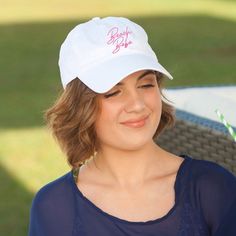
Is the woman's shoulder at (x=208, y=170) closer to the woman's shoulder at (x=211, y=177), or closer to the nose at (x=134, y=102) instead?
the woman's shoulder at (x=211, y=177)

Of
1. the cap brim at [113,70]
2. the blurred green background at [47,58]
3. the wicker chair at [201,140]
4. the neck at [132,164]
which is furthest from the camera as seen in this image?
the blurred green background at [47,58]

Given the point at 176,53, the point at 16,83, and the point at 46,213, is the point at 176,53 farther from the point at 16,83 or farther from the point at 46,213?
the point at 46,213

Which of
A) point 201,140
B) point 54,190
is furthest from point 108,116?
point 201,140

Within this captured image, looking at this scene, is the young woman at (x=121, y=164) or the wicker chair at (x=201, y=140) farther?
the wicker chair at (x=201, y=140)

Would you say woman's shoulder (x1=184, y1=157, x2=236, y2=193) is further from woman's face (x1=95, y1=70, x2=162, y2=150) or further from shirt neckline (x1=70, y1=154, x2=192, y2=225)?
woman's face (x1=95, y1=70, x2=162, y2=150)

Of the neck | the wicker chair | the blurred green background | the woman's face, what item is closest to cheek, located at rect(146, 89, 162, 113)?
the woman's face

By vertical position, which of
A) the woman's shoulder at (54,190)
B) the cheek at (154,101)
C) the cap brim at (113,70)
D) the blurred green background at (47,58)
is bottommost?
the blurred green background at (47,58)

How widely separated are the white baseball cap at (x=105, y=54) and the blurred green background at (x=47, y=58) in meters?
2.29

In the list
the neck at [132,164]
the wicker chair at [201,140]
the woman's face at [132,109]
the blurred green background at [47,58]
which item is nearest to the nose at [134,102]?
the woman's face at [132,109]

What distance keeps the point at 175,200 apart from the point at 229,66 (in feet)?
17.6

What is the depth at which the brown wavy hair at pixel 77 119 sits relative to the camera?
7.70 ft

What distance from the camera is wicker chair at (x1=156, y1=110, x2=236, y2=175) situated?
287 centimetres

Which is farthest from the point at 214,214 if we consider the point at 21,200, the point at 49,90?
the point at 49,90

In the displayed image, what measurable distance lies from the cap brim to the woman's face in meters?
0.03
